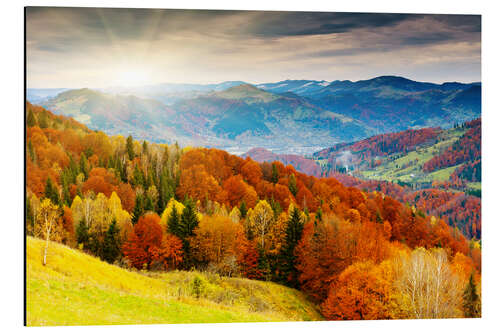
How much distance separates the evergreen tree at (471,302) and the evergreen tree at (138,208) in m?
10.7

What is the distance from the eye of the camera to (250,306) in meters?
12.9

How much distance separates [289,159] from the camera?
15.3 metres

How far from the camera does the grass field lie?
10.4m

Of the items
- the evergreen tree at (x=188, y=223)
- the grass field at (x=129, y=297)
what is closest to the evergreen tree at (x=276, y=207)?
the grass field at (x=129, y=297)

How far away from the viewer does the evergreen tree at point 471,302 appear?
1230cm

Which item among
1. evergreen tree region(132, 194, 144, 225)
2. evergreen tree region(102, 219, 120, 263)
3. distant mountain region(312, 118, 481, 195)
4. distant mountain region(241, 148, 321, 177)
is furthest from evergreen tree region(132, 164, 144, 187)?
distant mountain region(312, 118, 481, 195)

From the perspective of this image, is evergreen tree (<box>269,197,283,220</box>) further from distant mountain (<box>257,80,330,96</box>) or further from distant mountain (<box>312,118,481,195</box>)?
distant mountain (<box>257,80,330,96</box>)

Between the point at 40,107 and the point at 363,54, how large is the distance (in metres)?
10.4

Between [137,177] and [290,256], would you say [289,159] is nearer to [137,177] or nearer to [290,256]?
[290,256]

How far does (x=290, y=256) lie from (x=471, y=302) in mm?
5754

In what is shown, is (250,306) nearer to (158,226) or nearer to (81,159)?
(158,226)

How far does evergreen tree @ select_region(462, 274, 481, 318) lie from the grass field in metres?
4.37

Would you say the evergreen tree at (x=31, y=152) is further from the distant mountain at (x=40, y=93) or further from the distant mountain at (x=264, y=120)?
the distant mountain at (x=264, y=120)
